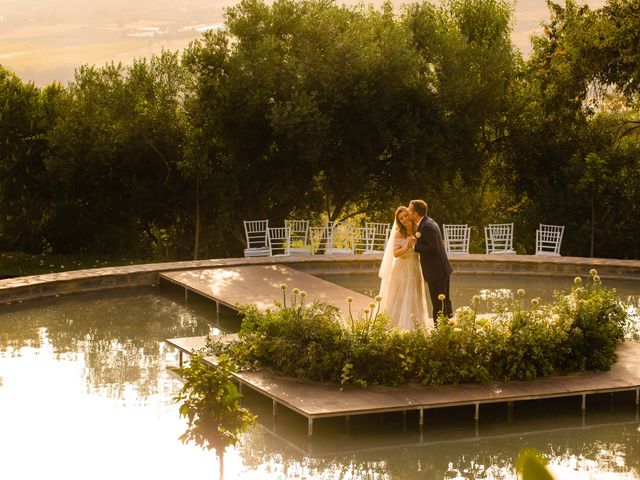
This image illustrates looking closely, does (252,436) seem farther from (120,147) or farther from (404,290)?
(120,147)

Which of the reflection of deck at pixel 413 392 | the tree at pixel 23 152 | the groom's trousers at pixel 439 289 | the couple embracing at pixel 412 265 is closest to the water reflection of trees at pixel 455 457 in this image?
the reflection of deck at pixel 413 392

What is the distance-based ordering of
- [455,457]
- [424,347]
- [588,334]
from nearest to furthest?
[455,457] < [424,347] < [588,334]

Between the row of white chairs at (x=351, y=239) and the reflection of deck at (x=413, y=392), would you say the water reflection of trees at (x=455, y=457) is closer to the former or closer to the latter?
the reflection of deck at (x=413, y=392)

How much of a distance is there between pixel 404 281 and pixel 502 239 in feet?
24.7

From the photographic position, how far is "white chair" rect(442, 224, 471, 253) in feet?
58.2

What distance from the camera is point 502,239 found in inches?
707

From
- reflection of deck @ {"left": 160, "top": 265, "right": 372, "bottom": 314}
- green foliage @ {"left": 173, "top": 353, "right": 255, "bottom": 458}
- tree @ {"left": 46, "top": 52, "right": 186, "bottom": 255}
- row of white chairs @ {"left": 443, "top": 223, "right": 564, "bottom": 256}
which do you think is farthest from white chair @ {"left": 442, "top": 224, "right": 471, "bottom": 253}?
green foliage @ {"left": 173, "top": 353, "right": 255, "bottom": 458}

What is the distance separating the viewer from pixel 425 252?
10.8 m

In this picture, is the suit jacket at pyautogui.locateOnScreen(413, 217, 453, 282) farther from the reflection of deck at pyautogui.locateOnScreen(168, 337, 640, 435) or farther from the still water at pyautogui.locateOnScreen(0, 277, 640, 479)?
the still water at pyautogui.locateOnScreen(0, 277, 640, 479)

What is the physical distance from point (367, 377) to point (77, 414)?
8.74ft

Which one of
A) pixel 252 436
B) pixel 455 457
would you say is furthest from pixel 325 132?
pixel 455 457

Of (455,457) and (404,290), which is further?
(404,290)

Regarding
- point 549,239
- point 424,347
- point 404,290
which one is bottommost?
point 424,347

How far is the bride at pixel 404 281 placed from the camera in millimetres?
10781
